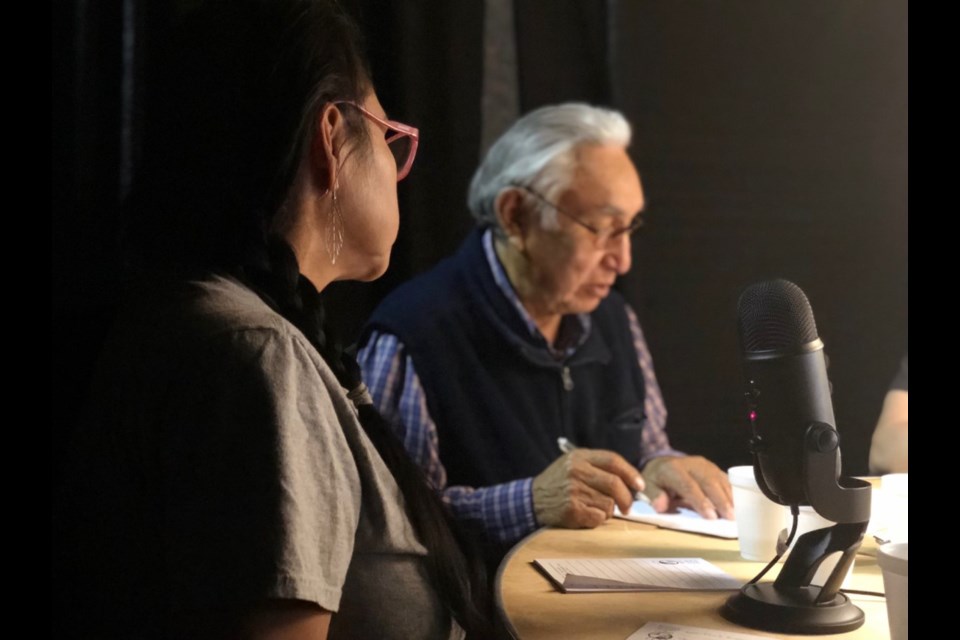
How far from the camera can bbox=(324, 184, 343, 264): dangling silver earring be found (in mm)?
1027

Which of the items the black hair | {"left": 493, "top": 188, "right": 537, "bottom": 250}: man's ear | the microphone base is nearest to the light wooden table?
the microphone base

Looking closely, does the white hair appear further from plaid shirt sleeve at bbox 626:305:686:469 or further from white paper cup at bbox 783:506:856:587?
white paper cup at bbox 783:506:856:587

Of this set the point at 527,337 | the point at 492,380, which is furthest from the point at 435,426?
the point at 527,337

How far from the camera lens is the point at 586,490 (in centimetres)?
145

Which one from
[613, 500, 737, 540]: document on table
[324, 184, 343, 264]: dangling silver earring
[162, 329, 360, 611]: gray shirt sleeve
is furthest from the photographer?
[613, 500, 737, 540]: document on table

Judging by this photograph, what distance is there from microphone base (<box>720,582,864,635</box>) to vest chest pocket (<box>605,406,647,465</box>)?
3.47 ft

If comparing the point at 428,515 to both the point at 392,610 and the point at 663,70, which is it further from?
the point at 663,70

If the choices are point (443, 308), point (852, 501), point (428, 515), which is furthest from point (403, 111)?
point (852, 501)

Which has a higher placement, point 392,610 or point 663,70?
point 663,70

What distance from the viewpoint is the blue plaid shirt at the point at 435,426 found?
1.62m

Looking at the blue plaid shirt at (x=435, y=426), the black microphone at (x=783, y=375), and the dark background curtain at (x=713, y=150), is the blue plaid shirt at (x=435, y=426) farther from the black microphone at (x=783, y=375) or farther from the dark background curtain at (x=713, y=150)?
the black microphone at (x=783, y=375)

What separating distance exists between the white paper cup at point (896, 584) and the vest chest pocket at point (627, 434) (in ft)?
3.89
